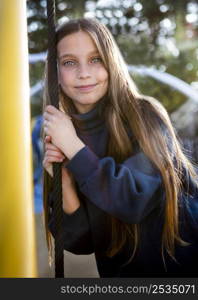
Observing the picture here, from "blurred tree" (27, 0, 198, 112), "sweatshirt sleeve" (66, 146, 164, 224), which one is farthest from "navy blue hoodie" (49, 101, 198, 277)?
"blurred tree" (27, 0, 198, 112)

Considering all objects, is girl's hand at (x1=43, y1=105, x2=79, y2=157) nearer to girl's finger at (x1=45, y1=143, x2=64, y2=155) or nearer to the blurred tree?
girl's finger at (x1=45, y1=143, x2=64, y2=155)

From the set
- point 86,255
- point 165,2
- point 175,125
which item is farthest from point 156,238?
point 165,2

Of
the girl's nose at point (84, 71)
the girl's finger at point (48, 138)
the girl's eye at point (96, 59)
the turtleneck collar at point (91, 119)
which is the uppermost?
the girl's eye at point (96, 59)

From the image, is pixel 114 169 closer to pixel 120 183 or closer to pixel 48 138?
pixel 120 183

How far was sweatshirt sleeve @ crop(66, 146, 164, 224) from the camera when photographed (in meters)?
0.98

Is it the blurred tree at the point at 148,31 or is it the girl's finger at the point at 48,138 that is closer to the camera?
the girl's finger at the point at 48,138

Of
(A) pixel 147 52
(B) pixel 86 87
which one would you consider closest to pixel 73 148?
(B) pixel 86 87

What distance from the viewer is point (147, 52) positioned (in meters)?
1.21

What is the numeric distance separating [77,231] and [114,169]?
199mm

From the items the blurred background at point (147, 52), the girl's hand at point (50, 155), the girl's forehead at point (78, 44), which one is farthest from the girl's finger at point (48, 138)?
the girl's forehead at point (78, 44)

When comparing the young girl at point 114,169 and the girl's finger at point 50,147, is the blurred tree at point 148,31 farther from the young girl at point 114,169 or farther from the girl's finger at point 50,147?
the girl's finger at point 50,147

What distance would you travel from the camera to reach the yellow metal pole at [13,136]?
1.06 m

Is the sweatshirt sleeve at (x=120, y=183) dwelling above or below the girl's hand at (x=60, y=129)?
below

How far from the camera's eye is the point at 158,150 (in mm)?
1026
